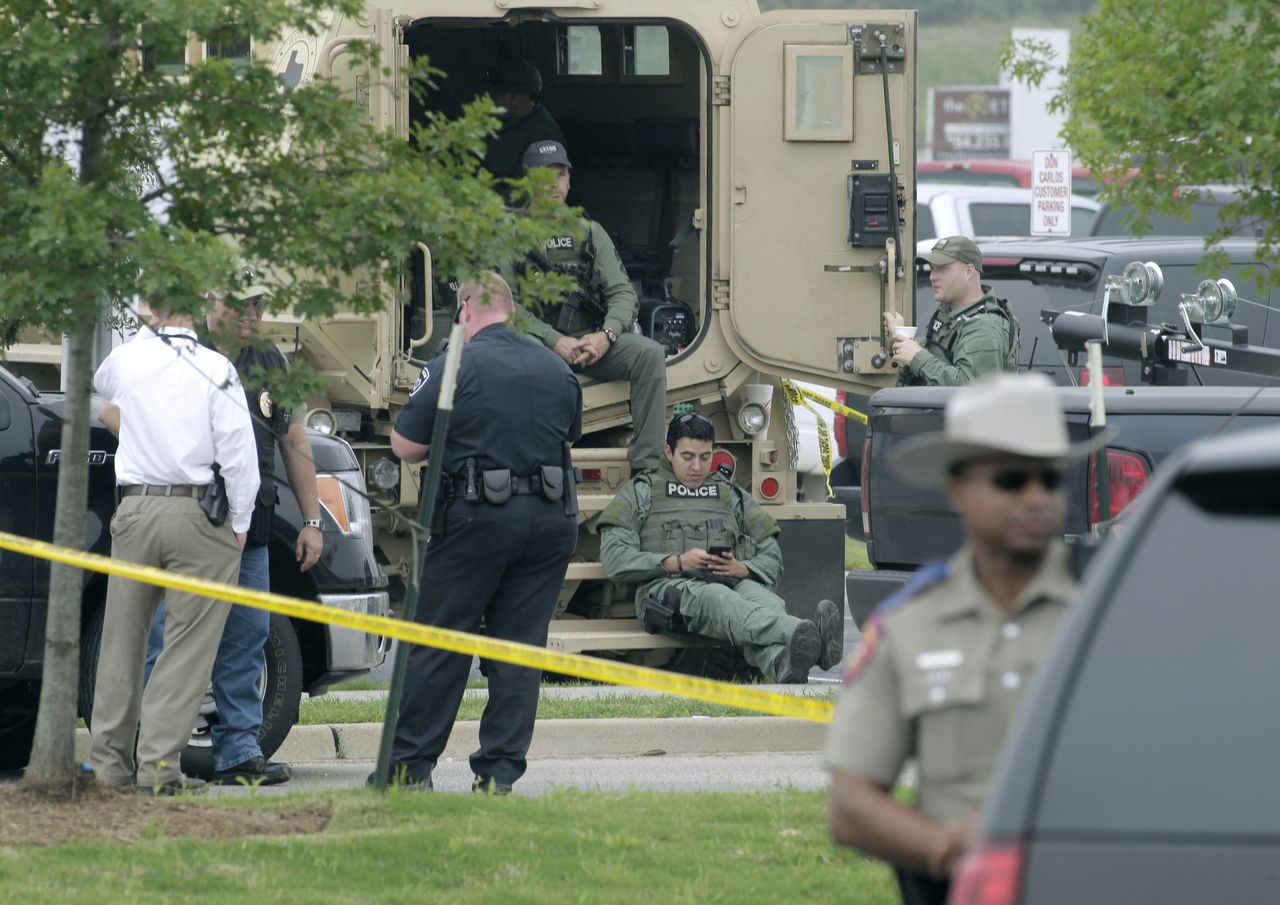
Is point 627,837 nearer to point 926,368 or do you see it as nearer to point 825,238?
point 926,368

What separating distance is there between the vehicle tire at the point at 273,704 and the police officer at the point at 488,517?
1005mm

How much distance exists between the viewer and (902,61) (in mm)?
10227

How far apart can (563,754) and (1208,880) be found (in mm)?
6318

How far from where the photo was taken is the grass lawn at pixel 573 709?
29.0ft

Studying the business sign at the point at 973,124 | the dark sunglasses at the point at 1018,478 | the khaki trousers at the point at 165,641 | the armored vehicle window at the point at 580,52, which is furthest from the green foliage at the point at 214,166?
the business sign at the point at 973,124

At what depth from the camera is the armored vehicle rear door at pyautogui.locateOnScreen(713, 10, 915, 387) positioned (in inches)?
404

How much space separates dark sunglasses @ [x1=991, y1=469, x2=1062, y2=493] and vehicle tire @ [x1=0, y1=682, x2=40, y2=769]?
6243mm

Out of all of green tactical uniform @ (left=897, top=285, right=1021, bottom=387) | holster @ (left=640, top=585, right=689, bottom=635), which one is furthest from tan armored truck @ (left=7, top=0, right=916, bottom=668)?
green tactical uniform @ (left=897, top=285, right=1021, bottom=387)

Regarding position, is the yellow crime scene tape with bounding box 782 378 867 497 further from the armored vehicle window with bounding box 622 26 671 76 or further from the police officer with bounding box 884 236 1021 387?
the armored vehicle window with bounding box 622 26 671 76

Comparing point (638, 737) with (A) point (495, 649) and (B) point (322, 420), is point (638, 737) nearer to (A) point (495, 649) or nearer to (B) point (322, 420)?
(B) point (322, 420)

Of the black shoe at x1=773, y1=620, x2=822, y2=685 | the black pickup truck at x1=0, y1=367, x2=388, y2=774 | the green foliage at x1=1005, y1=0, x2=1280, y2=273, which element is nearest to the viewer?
the green foliage at x1=1005, y1=0, x2=1280, y2=273

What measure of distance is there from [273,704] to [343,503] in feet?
2.85

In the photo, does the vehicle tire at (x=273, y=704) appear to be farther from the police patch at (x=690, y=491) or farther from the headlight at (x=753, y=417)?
the headlight at (x=753, y=417)

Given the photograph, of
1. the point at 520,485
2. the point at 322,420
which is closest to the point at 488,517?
the point at 520,485
